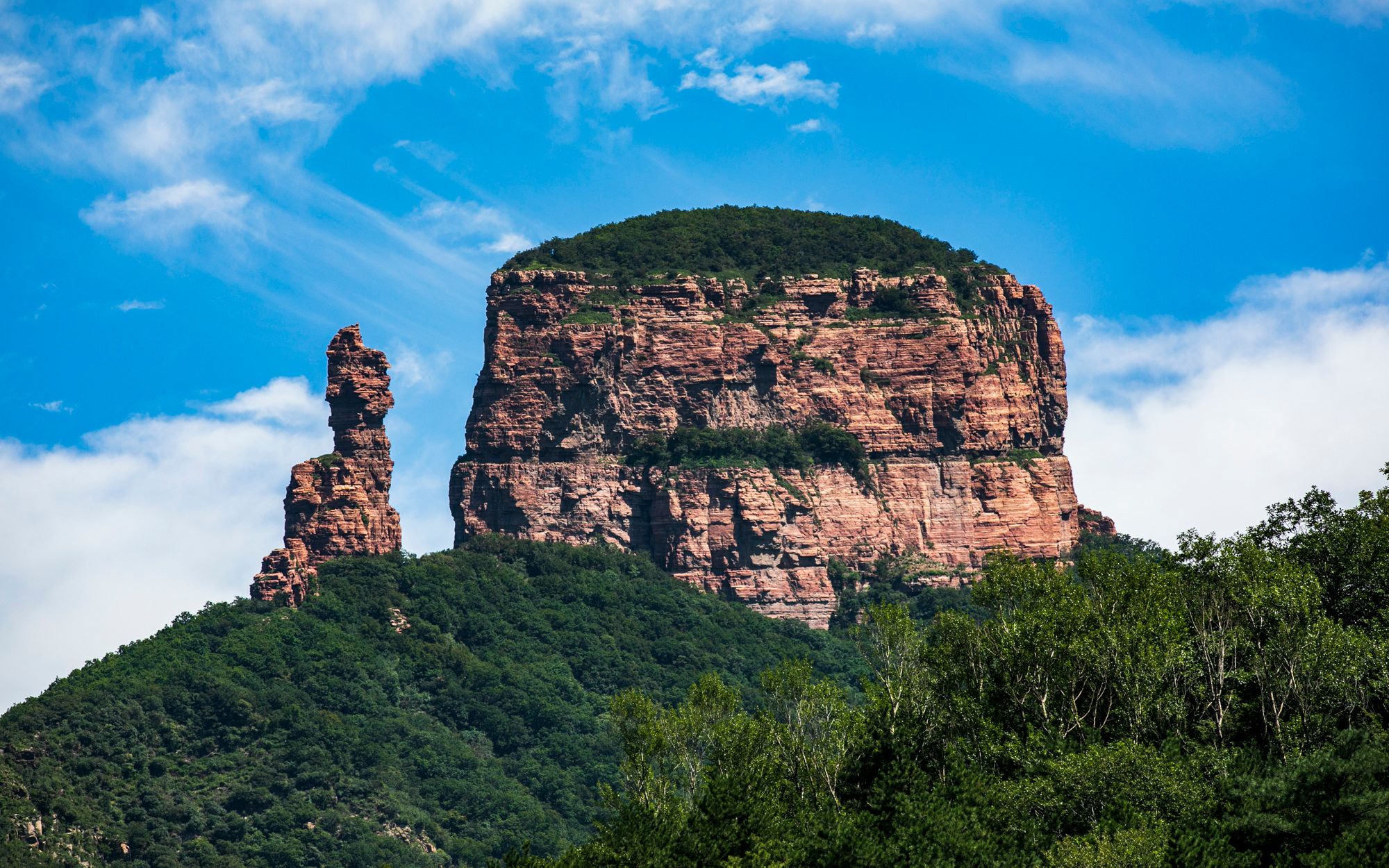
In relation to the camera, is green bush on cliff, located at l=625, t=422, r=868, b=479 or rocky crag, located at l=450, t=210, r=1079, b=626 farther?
green bush on cliff, located at l=625, t=422, r=868, b=479

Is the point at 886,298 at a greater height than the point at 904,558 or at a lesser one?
greater

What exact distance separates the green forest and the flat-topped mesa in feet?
9.34

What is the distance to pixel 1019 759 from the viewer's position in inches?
2579

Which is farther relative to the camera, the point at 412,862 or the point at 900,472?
→ the point at 900,472

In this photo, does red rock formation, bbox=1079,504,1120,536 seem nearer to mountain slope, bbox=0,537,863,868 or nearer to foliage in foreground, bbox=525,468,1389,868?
mountain slope, bbox=0,537,863,868

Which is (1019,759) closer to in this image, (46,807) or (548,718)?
(46,807)

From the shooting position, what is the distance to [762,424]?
155 meters

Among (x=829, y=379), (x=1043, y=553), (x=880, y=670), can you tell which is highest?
(x=829, y=379)

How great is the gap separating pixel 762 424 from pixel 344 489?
118 ft

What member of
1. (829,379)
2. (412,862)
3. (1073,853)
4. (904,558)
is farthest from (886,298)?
(1073,853)

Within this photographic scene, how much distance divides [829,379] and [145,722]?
63.6m

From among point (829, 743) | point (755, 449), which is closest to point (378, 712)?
point (755, 449)

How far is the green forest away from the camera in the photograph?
61.3 meters

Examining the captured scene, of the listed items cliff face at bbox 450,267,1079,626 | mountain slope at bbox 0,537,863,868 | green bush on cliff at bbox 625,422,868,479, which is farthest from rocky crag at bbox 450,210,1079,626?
mountain slope at bbox 0,537,863,868
